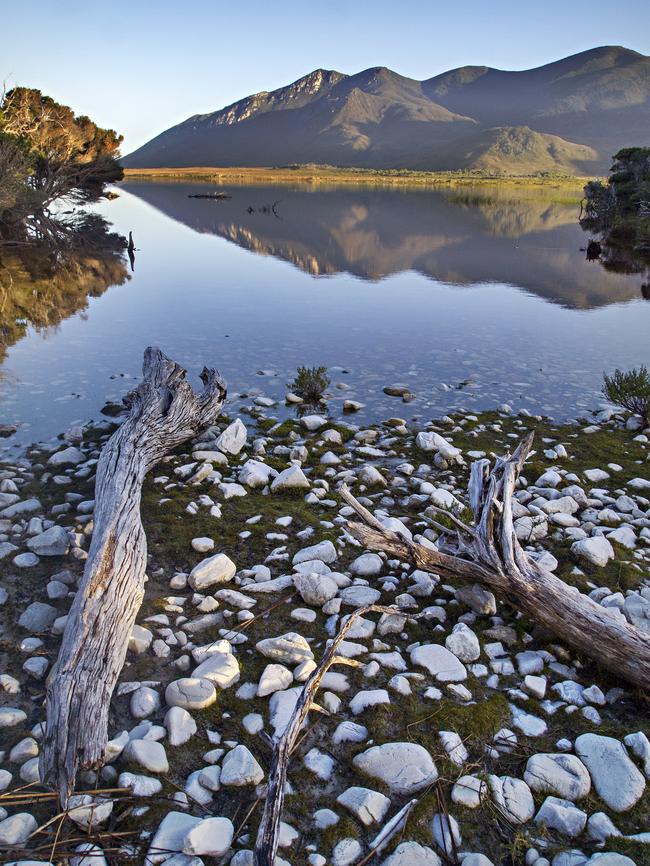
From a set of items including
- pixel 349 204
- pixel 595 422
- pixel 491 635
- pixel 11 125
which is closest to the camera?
pixel 491 635

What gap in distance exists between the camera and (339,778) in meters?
3.76

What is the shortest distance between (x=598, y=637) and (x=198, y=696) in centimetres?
291

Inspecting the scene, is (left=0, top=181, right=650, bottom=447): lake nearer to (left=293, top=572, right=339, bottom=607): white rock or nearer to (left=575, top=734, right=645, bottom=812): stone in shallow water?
(left=293, top=572, right=339, bottom=607): white rock

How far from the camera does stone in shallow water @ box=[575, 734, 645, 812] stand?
12.0 ft

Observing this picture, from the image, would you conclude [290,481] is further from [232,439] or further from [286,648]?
[286,648]

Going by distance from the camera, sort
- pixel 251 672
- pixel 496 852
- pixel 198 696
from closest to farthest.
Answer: pixel 496 852 < pixel 198 696 < pixel 251 672

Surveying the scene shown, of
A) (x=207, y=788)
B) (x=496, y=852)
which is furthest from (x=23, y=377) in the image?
(x=496, y=852)

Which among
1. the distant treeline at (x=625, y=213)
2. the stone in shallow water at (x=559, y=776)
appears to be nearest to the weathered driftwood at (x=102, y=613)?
the stone in shallow water at (x=559, y=776)

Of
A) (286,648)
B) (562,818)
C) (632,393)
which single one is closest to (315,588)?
(286,648)

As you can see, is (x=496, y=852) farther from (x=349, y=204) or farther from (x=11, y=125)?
(x=349, y=204)

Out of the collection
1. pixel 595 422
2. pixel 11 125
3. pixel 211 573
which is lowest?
pixel 595 422

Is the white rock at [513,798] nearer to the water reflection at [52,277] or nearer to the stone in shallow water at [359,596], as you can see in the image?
the stone in shallow water at [359,596]

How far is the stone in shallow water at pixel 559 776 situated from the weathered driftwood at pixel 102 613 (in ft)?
8.33

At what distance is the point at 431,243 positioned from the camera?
119 ft
